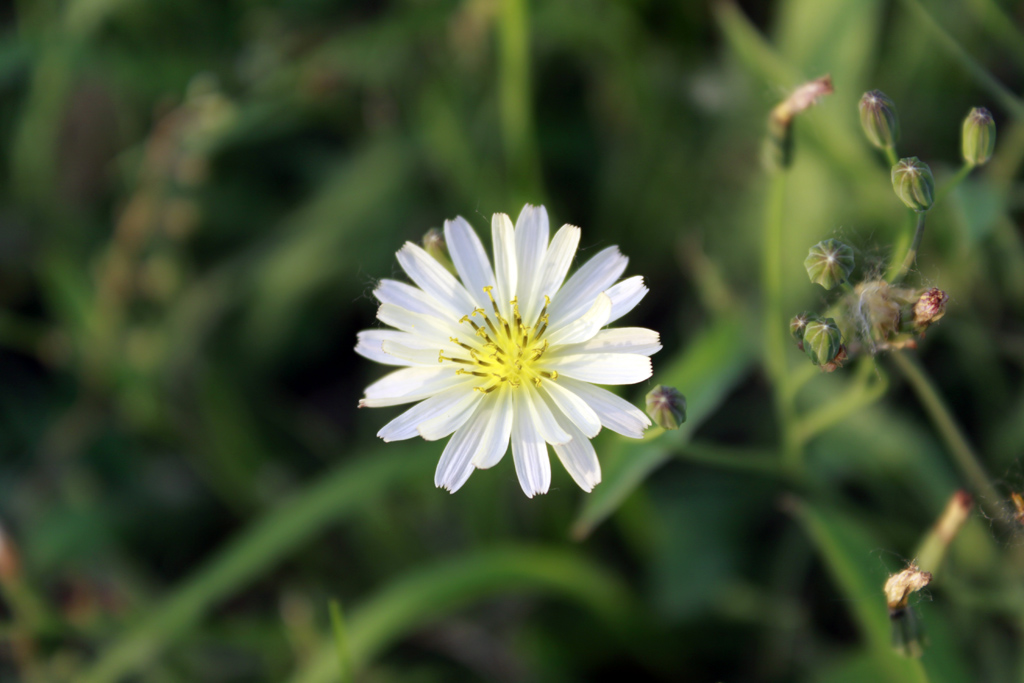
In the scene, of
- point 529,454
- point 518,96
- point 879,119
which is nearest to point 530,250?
point 529,454

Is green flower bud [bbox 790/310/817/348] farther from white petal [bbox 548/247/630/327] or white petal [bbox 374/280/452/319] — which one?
white petal [bbox 374/280/452/319]

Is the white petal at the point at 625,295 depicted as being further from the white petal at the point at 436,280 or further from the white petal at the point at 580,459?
the white petal at the point at 436,280

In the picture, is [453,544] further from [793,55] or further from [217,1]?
[217,1]

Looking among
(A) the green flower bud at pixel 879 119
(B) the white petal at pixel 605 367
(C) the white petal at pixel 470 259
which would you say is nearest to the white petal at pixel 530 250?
(C) the white petal at pixel 470 259

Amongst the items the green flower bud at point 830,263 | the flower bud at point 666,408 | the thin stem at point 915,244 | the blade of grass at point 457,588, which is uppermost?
the thin stem at point 915,244

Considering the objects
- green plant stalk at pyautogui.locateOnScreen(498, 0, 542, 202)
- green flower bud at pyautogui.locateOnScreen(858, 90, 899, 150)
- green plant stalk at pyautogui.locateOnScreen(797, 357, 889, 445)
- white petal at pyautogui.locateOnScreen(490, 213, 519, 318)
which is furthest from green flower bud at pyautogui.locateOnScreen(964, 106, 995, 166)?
green plant stalk at pyautogui.locateOnScreen(498, 0, 542, 202)

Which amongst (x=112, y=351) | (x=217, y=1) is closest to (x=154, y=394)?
(x=112, y=351)

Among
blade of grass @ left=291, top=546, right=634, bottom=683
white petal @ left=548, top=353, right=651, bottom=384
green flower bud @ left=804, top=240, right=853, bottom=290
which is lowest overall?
blade of grass @ left=291, top=546, right=634, bottom=683
